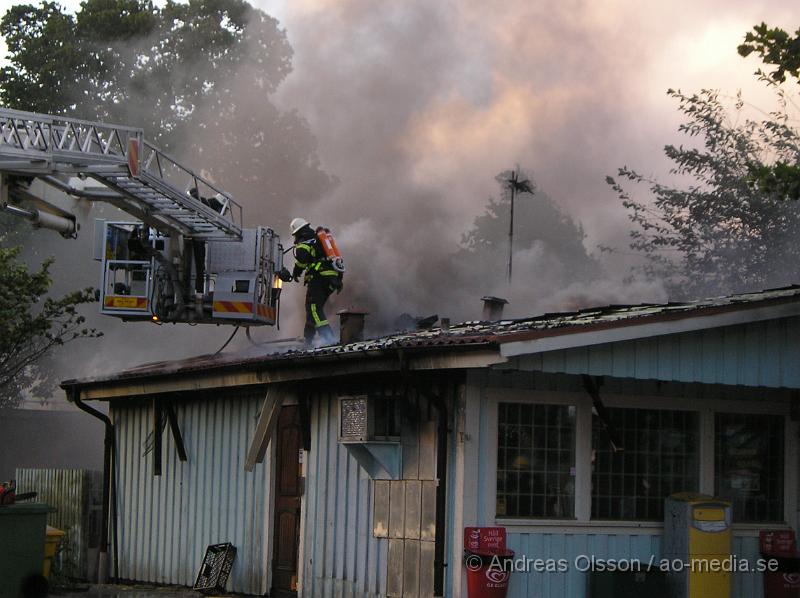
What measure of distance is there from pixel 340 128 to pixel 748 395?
19614 mm

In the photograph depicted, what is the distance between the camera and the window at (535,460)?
11.3 meters

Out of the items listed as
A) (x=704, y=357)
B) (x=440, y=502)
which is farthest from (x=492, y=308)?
(x=440, y=502)

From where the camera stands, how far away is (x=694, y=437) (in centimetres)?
1239

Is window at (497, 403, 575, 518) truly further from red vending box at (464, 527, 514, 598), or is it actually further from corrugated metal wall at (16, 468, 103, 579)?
corrugated metal wall at (16, 468, 103, 579)

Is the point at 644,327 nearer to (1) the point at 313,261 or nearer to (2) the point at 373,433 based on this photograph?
(2) the point at 373,433

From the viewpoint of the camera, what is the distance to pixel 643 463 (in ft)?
39.5

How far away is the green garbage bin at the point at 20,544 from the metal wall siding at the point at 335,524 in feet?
9.03

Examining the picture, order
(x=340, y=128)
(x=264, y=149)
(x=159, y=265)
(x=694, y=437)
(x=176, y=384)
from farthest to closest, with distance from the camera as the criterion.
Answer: (x=264, y=149) → (x=340, y=128) → (x=159, y=265) → (x=176, y=384) → (x=694, y=437)

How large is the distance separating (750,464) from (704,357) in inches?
65.8

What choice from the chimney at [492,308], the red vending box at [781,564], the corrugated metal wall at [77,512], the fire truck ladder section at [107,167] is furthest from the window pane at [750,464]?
the corrugated metal wall at [77,512]

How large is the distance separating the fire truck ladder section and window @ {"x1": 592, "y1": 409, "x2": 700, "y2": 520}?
574 centimetres

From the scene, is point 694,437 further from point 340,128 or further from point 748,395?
point 340,128

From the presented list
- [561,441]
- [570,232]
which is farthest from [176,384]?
[570,232]

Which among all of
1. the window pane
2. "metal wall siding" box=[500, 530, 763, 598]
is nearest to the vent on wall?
"metal wall siding" box=[500, 530, 763, 598]
